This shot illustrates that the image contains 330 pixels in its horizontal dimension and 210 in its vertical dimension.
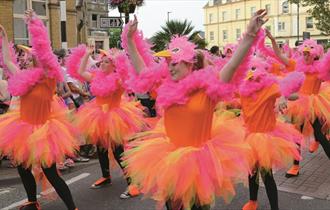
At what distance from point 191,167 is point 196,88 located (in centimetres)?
60

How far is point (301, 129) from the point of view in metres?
6.73

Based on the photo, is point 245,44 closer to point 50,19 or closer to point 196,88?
point 196,88

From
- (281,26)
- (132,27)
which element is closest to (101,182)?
(132,27)

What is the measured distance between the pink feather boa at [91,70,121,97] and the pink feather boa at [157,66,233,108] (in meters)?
2.40

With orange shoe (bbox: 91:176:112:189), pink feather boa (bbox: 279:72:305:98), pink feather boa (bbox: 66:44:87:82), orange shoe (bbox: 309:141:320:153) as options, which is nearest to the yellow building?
orange shoe (bbox: 309:141:320:153)

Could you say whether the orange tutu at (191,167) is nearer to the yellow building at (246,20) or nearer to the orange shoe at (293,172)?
the orange shoe at (293,172)

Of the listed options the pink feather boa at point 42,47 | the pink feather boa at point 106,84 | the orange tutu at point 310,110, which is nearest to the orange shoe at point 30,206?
the pink feather boa at point 42,47

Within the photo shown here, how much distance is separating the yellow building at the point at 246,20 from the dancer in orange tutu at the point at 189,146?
233ft

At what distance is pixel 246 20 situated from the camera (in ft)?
285

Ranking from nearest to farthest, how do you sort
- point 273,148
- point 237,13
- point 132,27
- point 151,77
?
point 151,77 → point 132,27 → point 273,148 → point 237,13

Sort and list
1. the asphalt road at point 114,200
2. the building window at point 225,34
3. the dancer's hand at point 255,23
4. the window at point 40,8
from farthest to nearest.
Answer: the building window at point 225,34 → the window at point 40,8 → the asphalt road at point 114,200 → the dancer's hand at point 255,23

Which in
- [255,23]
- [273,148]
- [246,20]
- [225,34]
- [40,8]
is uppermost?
[246,20]

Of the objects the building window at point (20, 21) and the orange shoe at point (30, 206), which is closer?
the orange shoe at point (30, 206)

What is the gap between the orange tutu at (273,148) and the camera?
450 cm
